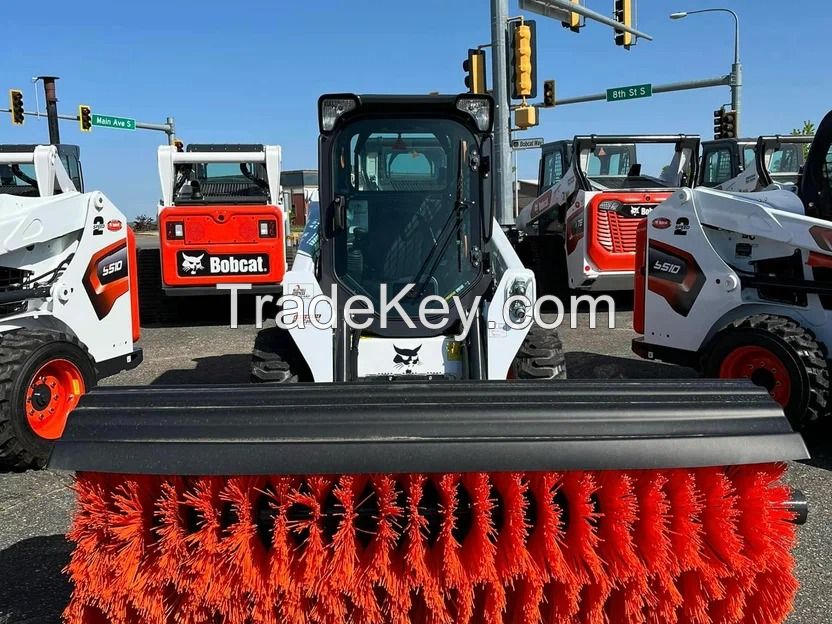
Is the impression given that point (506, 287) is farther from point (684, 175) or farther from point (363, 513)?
point (684, 175)

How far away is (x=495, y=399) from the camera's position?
7.33 feet

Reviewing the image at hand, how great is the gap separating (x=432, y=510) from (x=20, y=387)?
3.23 m

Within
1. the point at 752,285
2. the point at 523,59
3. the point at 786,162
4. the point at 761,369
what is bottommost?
the point at 761,369

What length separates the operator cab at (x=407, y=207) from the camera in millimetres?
4328

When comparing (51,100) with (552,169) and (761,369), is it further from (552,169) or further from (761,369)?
(761,369)

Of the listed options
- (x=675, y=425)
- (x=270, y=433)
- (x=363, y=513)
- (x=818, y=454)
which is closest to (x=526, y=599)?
(x=363, y=513)

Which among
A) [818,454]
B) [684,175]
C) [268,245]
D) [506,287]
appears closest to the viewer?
[506,287]

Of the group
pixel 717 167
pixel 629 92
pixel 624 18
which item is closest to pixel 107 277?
pixel 717 167

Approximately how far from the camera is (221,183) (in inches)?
413

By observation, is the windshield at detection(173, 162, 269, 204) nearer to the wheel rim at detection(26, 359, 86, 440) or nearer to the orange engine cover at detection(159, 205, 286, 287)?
the orange engine cover at detection(159, 205, 286, 287)

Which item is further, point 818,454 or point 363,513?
point 818,454

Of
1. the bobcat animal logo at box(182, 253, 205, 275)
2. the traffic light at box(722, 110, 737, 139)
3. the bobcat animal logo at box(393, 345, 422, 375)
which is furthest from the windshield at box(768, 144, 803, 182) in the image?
the bobcat animal logo at box(393, 345, 422, 375)

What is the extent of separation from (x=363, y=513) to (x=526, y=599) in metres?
0.54

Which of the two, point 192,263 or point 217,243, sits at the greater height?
point 217,243
